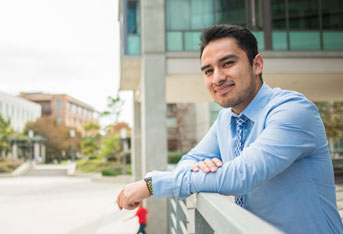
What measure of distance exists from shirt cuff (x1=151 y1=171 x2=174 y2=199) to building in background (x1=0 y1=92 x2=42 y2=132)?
51552 millimetres

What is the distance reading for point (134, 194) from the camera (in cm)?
168

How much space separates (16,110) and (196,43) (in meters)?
53.2

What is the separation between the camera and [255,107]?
1.60m

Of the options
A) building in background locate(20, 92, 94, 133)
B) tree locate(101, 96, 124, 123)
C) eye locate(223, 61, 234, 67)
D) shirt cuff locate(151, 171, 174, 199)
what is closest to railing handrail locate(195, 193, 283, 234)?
shirt cuff locate(151, 171, 174, 199)

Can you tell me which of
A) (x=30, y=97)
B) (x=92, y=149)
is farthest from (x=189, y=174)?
(x=30, y=97)

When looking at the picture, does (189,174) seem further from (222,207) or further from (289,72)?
(289,72)

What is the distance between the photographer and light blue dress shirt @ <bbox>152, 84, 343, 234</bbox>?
1.30m

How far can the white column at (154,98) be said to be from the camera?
29.1 ft

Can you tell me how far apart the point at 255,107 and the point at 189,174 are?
0.46 meters

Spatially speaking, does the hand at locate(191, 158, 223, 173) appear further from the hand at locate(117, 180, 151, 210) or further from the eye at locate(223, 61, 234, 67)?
the eye at locate(223, 61, 234, 67)

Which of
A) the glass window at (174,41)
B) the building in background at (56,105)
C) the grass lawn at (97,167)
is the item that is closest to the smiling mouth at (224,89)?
the glass window at (174,41)

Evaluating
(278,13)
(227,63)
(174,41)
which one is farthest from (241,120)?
(278,13)

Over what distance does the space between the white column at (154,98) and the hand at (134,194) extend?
712cm

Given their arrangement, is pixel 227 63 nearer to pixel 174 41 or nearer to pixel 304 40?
pixel 174 41
